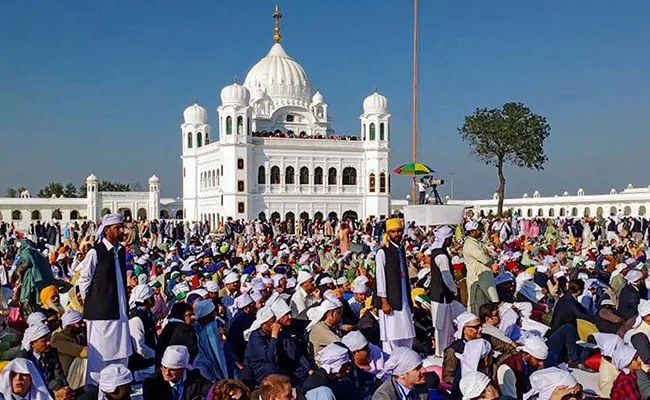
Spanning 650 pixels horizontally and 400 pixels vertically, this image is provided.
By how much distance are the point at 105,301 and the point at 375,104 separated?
44.3 metres

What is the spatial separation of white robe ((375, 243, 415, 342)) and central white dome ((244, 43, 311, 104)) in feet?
149

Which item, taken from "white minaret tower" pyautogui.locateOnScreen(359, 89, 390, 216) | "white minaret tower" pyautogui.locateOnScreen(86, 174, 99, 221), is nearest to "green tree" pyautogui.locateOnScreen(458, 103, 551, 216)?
"white minaret tower" pyautogui.locateOnScreen(359, 89, 390, 216)

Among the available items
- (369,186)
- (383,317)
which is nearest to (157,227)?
(369,186)

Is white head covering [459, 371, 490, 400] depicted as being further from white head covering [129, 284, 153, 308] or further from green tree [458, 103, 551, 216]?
green tree [458, 103, 551, 216]

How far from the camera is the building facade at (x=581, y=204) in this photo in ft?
167

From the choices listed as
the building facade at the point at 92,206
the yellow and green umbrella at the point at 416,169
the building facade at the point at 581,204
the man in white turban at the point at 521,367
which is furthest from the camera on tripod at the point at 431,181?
the building facade at the point at 92,206

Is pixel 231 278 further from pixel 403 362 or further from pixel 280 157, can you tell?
pixel 280 157

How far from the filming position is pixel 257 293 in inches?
286

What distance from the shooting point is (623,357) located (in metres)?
4.86

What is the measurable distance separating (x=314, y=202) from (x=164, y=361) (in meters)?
41.0

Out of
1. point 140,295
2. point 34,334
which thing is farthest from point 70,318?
point 140,295

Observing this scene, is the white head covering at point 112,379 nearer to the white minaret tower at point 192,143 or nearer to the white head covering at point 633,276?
the white head covering at point 633,276

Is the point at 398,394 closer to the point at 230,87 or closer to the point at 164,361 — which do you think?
the point at 164,361

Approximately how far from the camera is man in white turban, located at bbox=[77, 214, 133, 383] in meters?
5.46
